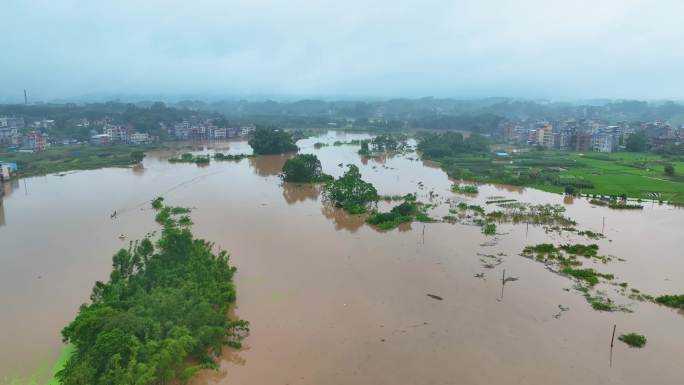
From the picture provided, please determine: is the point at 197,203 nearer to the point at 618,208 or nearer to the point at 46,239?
the point at 46,239

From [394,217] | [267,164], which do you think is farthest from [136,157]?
[394,217]

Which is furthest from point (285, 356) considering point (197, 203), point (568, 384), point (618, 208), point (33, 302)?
point (618, 208)

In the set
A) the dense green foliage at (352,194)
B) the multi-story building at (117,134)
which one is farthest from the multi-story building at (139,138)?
the dense green foliage at (352,194)

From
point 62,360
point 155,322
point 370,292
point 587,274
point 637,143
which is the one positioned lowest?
point 62,360

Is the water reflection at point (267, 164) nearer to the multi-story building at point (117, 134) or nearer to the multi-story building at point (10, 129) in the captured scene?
the multi-story building at point (117, 134)

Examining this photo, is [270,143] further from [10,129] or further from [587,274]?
[587,274]

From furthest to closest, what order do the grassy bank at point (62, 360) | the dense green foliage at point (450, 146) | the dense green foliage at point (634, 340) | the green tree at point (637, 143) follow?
the green tree at point (637, 143), the dense green foliage at point (450, 146), the dense green foliage at point (634, 340), the grassy bank at point (62, 360)
